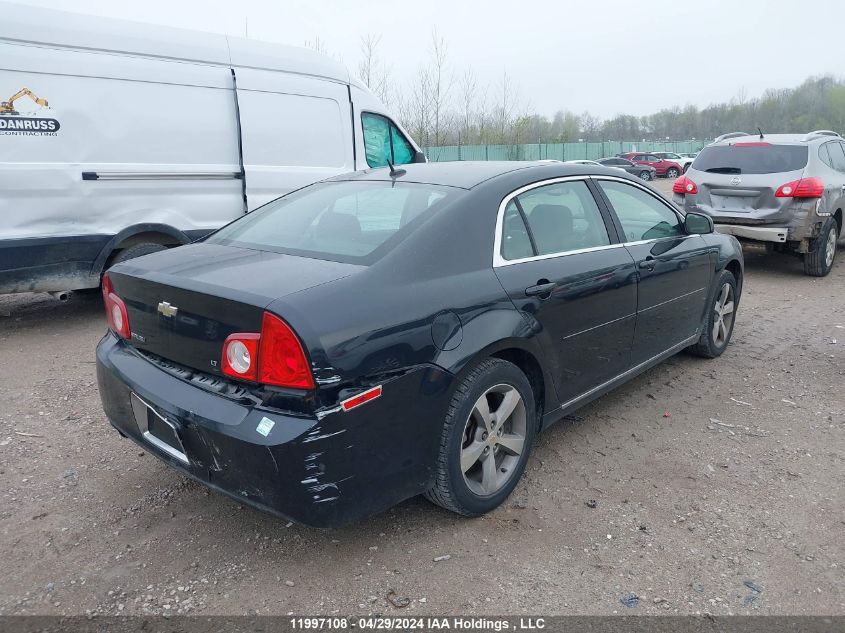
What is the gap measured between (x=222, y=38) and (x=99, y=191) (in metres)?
2.06

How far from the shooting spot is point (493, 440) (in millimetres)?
3047

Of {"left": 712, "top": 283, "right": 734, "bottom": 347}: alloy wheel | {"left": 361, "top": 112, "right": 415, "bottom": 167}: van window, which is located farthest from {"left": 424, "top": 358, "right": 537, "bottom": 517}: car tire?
{"left": 361, "top": 112, "right": 415, "bottom": 167}: van window

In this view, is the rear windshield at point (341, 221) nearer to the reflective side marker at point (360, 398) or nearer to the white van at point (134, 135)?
the reflective side marker at point (360, 398)

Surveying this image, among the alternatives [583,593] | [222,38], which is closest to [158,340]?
[583,593]

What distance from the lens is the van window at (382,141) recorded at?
8102 mm

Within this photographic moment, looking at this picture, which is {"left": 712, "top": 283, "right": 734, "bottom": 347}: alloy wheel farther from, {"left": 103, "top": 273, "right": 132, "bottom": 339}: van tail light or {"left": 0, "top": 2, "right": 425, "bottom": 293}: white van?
{"left": 103, "top": 273, "right": 132, "bottom": 339}: van tail light

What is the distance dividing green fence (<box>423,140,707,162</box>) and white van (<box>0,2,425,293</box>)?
74.4 ft

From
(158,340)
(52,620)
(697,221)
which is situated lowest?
(52,620)

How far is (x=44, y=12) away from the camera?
562cm

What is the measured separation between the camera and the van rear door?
694 cm

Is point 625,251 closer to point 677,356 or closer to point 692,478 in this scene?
point 692,478

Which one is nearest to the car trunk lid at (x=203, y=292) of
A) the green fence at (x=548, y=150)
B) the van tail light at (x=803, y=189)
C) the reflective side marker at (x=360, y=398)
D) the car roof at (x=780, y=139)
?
the reflective side marker at (x=360, y=398)

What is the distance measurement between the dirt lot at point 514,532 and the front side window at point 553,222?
1.15 meters

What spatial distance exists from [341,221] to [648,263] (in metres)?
1.88
